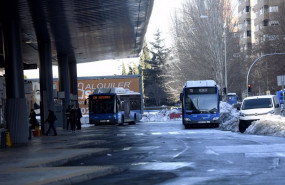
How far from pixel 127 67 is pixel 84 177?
529ft

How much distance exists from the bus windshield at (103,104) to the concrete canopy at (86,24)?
4116 millimetres

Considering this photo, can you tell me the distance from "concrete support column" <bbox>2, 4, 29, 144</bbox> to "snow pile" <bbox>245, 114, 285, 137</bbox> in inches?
428

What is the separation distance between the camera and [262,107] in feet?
112

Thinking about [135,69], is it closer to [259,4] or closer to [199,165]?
[259,4]

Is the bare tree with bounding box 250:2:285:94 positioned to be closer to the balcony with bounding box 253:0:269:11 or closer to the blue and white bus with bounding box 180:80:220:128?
the balcony with bounding box 253:0:269:11

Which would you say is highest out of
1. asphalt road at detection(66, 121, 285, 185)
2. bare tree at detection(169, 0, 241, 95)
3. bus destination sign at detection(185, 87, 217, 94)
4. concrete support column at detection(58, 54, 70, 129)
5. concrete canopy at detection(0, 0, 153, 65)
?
bare tree at detection(169, 0, 241, 95)

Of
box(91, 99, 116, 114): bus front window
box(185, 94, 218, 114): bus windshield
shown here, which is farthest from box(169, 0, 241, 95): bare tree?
box(185, 94, 218, 114): bus windshield

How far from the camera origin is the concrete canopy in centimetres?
2650

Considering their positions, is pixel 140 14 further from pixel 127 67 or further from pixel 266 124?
pixel 127 67

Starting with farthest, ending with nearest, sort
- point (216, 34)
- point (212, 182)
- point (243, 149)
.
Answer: point (216, 34) → point (243, 149) → point (212, 182)

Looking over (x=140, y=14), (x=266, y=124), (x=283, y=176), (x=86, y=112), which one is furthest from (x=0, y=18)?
(x=86, y=112)

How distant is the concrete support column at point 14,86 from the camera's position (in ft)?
94.0

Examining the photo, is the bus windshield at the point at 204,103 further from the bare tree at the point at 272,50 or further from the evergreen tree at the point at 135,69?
the evergreen tree at the point at 135,69

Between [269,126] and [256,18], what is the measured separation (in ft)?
287
